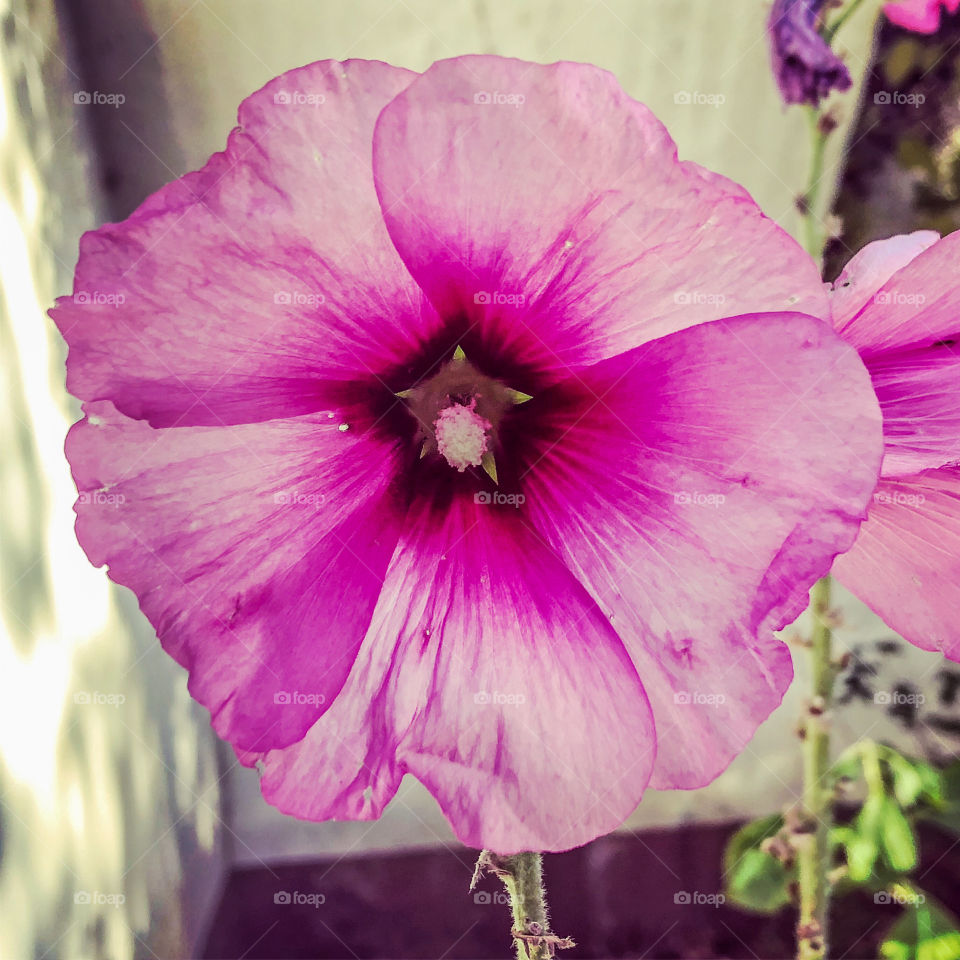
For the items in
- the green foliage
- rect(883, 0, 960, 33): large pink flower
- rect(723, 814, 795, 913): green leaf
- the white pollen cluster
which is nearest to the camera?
the white pollen cluster

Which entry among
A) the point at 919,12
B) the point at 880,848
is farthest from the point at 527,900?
the point at 880,848

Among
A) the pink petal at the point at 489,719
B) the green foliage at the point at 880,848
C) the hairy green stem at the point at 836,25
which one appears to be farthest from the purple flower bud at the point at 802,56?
the green foliage at the point at 880,848

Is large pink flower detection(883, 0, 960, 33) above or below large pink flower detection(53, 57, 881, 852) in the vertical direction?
above

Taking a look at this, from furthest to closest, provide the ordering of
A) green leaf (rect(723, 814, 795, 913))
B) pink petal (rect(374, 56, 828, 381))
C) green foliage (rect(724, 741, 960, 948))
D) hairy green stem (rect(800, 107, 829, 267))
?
green leaf (rect(723, 814, 795, 913)), green foliage (rect(724, 741, 960, 948)), hairy green stem (rect(800, 107, 829, 267)), pink petal (rect(374, 56, 828, 381))

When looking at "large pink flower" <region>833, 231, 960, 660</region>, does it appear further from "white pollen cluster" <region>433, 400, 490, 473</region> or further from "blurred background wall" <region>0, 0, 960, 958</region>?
"blurred background wall" <region>0, 0, 960, 958</region>

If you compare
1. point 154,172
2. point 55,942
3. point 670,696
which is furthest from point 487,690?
point 154,172

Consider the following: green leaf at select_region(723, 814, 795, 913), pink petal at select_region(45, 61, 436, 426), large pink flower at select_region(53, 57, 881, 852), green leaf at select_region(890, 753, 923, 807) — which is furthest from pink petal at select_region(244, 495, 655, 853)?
green leaf at select_region(723, 814, 795, 913)

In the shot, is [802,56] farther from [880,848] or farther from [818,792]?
[880,848]

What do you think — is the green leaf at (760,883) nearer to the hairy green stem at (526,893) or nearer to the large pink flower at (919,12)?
the hairy green stem at (526,893)

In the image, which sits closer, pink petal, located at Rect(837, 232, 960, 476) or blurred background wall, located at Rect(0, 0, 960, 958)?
pink petal, located at Rect(837, 232, 960, 476)
